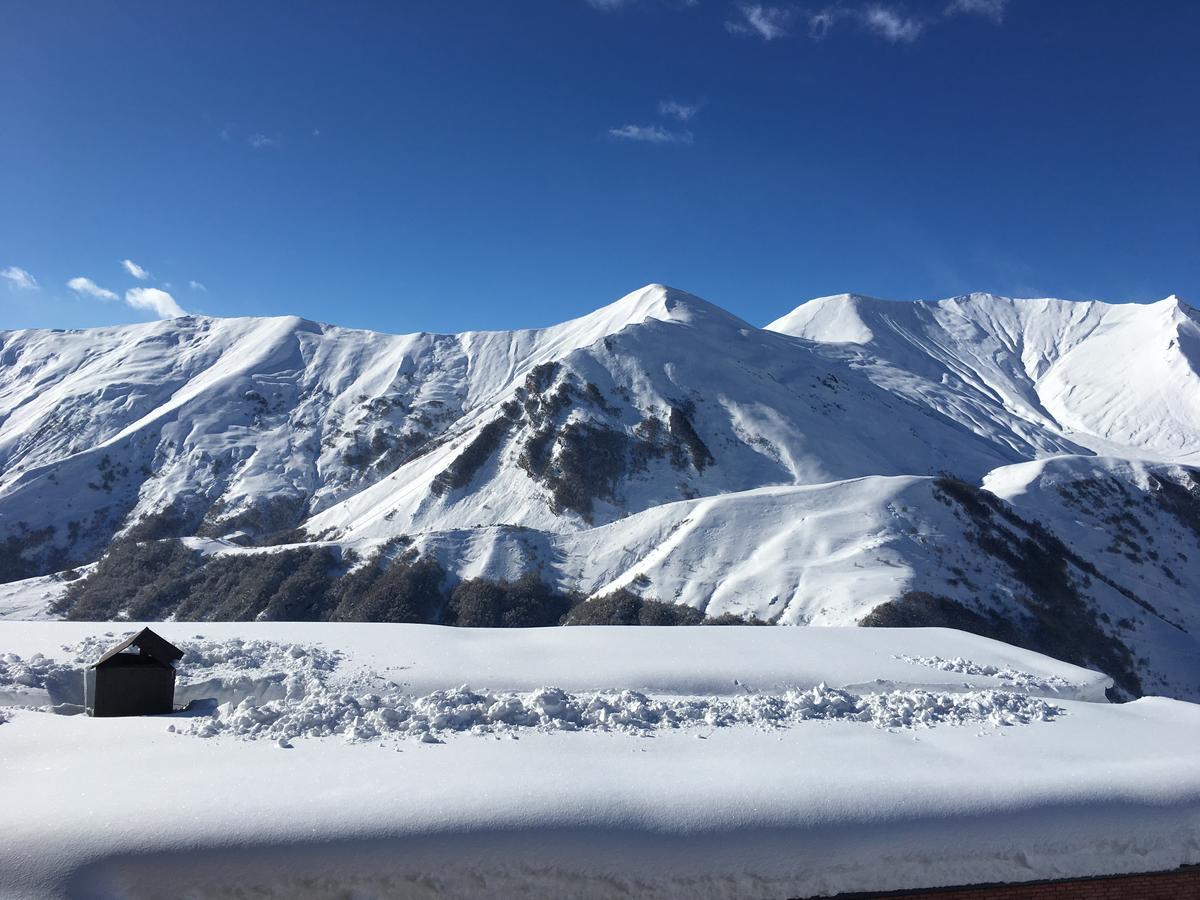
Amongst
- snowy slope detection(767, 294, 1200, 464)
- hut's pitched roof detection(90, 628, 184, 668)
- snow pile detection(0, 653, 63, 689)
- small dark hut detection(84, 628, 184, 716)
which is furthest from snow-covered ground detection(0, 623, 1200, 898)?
snowy slope detection(767, 294, 1200, 464)

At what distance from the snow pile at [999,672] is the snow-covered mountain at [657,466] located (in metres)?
11.7

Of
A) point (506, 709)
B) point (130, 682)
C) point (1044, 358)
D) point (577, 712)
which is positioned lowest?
point (577, 712)

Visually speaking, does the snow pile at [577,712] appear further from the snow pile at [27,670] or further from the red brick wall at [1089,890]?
the snow pile at [27,670]

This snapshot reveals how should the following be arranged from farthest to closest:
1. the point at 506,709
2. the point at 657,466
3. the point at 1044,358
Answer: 1. the point at 1044,358
2. the point at 657,466
3. the point at 506,709

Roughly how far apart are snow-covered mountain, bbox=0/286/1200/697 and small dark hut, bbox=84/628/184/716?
21085 mm

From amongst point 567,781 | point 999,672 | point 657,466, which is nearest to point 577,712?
point 567,781

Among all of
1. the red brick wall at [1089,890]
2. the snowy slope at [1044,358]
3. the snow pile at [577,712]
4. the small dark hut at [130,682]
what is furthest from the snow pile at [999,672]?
the snowy slope at [1044,358]

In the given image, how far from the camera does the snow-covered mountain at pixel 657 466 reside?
31.6 m

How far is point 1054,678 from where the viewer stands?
14.0 metres

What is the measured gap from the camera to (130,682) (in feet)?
36.1

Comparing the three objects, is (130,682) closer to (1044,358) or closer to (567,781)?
(567,781)

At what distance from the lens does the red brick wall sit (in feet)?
26.9

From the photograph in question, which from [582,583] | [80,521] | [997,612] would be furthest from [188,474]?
[997,612]

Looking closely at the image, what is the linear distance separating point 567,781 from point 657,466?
1604 inches
